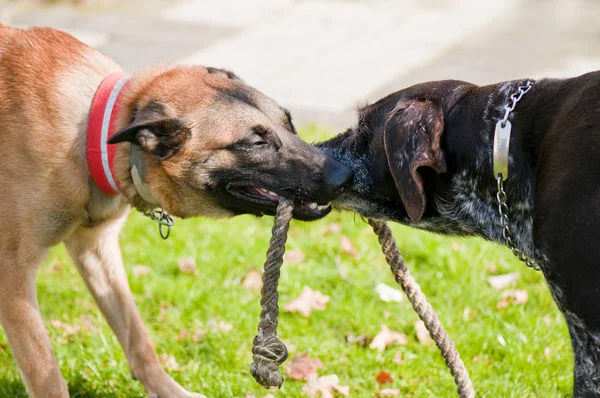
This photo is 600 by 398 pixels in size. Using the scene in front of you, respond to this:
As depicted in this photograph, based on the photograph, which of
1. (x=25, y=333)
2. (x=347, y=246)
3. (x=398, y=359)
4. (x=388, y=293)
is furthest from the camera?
(x=347, y=246)

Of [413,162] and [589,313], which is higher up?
[413,162]

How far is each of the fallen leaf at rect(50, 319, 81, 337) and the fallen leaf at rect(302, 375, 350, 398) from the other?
151cm

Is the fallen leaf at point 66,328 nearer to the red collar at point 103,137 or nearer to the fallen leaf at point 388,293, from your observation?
the red collar at point 103,137

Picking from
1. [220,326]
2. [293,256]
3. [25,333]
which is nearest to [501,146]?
[220,326]

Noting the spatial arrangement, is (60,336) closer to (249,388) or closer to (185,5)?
(249,388)

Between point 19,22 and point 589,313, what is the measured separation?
889cm

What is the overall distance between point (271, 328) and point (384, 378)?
1.13 meters

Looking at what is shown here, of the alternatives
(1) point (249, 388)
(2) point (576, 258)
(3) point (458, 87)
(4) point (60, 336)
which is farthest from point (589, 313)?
(4) point (60, 336)

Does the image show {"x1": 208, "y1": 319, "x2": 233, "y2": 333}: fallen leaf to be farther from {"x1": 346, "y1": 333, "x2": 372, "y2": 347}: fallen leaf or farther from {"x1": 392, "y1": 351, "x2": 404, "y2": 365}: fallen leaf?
{"x1": 392, "y1": 351, "x2": 404, "y2": 365}: fallen leaf

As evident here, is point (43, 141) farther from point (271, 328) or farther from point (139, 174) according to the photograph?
point (271, 328)

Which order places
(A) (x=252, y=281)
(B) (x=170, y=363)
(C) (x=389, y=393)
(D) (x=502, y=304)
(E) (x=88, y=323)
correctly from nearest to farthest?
(C) (x=389, y=393) → (B) (x=170, y=363) → (E) (x=88, y=323) → (D) (x=502, y=304) → (A) (x=252, y=281)

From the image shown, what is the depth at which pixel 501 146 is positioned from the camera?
4055 millimetres

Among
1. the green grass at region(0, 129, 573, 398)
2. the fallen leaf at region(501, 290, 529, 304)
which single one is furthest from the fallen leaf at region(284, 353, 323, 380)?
the fallen leaf at region(501, 290, 529, 304)

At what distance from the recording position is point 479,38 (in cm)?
1053
